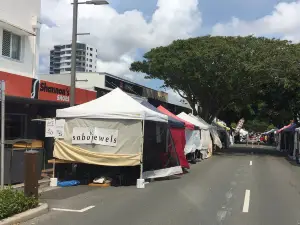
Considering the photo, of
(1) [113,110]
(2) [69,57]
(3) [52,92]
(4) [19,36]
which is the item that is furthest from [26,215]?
(2) [69,57]

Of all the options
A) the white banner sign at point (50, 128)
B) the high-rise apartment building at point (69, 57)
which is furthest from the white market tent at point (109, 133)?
the high-rise apartment building at point (69, 57)

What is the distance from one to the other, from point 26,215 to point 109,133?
5.68 meters

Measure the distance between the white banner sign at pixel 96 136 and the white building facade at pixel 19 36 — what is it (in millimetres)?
4771

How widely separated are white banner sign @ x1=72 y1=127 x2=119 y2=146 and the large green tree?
1789cm

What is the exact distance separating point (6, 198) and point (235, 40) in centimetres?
2922

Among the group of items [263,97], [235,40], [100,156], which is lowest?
[100,156]

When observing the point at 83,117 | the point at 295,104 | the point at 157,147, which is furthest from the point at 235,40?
the point at 83,117

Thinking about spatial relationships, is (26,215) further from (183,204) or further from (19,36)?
(19,36)

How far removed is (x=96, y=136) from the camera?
13.3 m

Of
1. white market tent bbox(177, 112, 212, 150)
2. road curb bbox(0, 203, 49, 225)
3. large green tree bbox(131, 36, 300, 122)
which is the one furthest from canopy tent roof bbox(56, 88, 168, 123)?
large green tree bbox(131, 36, 300, 122)

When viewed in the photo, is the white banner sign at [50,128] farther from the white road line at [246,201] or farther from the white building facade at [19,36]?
the white road line at [246,201]

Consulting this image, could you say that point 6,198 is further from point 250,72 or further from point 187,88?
point 187,88

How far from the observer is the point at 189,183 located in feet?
45.6

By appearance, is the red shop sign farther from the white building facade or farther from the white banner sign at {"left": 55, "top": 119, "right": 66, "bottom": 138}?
the white banner sign at {"left": 55, "top": 119, "right": 66, "bottom": 138}
